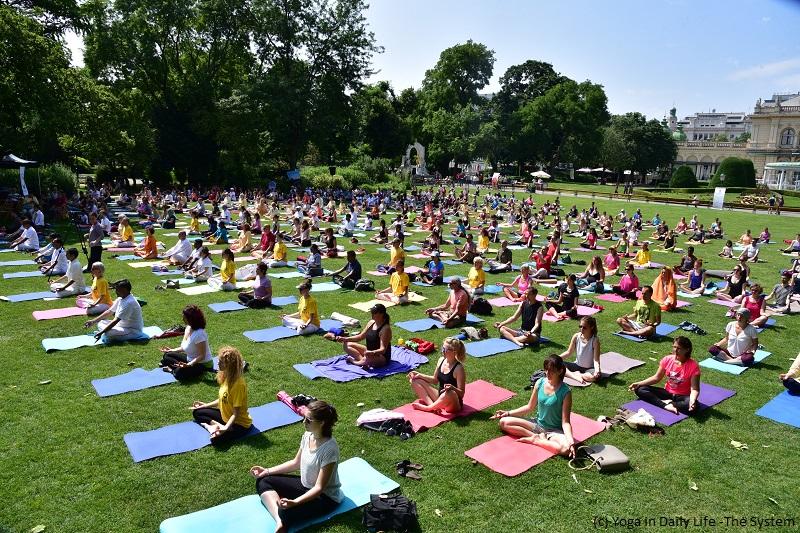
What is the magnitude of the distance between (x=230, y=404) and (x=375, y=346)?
10.1 feet

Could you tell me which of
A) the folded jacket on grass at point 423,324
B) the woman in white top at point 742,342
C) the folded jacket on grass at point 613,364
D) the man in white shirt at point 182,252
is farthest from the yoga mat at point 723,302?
the man in white shirt at point 182,252

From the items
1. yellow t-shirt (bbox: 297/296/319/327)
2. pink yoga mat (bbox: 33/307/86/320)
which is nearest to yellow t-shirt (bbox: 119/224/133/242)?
pink yoga mat (bbox: 33/307/86/320)

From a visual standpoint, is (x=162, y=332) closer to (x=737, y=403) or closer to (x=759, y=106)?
(x=737, y=403)

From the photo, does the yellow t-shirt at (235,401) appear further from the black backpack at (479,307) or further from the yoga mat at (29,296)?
the yoga mat at (29,296)

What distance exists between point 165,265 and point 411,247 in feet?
31.0

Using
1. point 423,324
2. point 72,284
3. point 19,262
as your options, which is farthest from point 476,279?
point 19,262

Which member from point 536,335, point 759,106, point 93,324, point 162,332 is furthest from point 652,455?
point 759,106

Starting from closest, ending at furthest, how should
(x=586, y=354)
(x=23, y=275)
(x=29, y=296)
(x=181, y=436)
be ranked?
(x=181, y=436) < (x=586, y=354) < (x=29, y=296) < (x=23, y=275)

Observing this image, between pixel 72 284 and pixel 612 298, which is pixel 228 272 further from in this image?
pixel 612 298

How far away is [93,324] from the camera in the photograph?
10180mm

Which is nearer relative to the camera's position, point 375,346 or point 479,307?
point 375,346

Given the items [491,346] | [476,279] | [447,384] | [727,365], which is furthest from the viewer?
[476,279]

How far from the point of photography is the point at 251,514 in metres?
5.08

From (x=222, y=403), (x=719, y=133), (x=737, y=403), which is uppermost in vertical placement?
(x=719, y=133)
